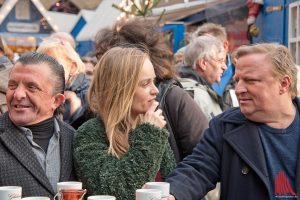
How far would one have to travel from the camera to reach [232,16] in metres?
9.38

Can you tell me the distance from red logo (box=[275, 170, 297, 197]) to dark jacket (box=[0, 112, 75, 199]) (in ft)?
3.30

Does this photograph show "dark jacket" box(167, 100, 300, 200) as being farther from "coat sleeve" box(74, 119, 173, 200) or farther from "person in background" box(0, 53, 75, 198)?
"person in background" box(0, 53, 75, 198)

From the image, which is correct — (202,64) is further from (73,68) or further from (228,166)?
(228,166)

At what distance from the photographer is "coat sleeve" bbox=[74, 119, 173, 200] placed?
275 cm

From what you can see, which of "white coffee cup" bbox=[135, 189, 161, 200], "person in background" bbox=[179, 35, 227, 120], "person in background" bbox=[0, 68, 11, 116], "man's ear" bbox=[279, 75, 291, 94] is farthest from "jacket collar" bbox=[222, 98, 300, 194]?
"person in background" bbox=[179, 35, 227, 120]

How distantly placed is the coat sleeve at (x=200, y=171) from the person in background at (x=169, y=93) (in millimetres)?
472

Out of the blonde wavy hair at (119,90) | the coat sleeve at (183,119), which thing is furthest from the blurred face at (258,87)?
the coat sleeve at (183,119)

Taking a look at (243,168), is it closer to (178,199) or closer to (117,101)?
(178,199)

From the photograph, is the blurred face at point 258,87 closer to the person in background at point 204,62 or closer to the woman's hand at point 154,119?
the woman's hand at point 154,119

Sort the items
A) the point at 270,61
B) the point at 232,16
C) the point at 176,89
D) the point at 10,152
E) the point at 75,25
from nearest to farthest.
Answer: the point at 10,152, the point at 270,61, the point at 176,89, the point at 232,16, the point at 75,25

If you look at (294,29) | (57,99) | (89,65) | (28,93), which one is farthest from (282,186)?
(89,65)

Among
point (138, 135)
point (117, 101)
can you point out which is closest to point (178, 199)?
point (138, 135)

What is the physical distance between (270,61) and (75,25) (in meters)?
14.1

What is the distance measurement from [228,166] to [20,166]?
101cm
